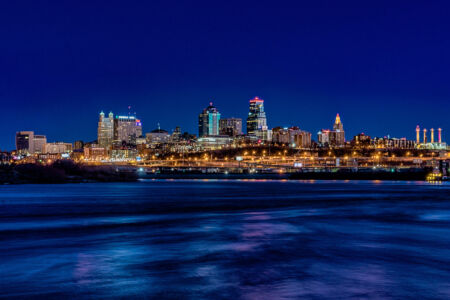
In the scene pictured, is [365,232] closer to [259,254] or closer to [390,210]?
[259,254]

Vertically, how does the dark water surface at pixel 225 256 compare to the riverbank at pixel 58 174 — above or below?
below

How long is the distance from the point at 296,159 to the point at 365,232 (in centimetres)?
16510

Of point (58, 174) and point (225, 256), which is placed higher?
point (58, 174)

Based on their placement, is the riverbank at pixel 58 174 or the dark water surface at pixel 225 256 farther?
the riverbank at pixel 58 174

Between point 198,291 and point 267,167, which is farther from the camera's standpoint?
point 267,167

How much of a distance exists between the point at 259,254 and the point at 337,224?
33.3 feet

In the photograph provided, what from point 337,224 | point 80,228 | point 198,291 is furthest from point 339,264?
point 80,228

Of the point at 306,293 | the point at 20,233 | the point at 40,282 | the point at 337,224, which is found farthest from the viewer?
the point at 337,224

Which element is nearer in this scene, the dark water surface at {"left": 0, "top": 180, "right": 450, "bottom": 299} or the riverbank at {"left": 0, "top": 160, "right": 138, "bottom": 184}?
the dark water surface at {"left": 0, "top": 180, "right": 450, "bottom": 299}

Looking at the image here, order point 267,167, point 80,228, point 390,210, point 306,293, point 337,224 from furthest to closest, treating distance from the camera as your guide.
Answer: point 267,167 → point 390,210 → point 337,224 → point 80,228 → point 306,293

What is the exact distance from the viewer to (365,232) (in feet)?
76.7

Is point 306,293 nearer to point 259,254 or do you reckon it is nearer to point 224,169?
point 259,254

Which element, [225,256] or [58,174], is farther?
[58,174]

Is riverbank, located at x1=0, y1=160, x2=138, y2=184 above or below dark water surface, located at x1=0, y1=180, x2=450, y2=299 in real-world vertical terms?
above
